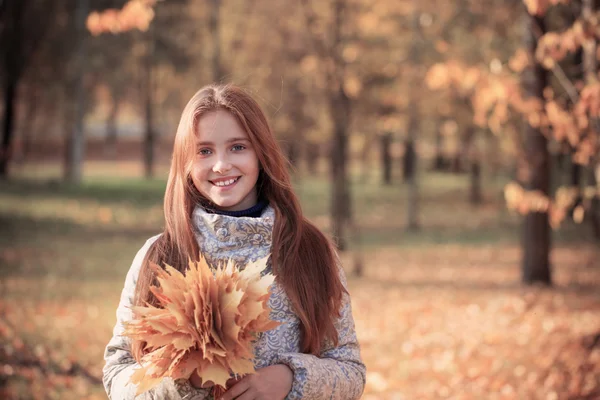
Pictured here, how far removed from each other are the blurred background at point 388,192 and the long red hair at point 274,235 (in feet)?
1.20

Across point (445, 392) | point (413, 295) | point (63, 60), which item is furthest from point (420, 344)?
point (63, 60)

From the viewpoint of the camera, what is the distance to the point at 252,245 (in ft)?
8.25

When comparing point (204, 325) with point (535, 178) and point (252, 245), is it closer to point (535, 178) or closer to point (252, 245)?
point (252, 245)

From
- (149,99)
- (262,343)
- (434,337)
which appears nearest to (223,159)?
(262,343)

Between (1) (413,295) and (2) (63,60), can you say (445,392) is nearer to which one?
(1) (413,295)

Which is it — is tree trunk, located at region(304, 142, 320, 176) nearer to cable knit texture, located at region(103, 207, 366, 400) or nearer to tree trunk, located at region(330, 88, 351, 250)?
tree trunk, located at region(330, 88, 351, 250)

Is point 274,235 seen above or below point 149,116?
below

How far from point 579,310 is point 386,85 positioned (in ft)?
32.0

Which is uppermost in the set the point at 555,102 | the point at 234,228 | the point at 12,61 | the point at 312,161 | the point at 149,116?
the point at 12,61

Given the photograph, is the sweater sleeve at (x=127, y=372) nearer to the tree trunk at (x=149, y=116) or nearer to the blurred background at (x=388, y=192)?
the blurred background at (x=388, y=192)

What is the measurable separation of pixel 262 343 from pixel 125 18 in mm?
3651

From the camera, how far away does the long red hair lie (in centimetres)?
252

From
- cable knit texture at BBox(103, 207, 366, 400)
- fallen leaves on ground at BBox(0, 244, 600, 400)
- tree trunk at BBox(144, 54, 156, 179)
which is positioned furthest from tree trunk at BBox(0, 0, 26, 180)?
cable knit texture at BBox(103, 207, 366, 400)

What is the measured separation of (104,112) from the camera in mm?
64125
